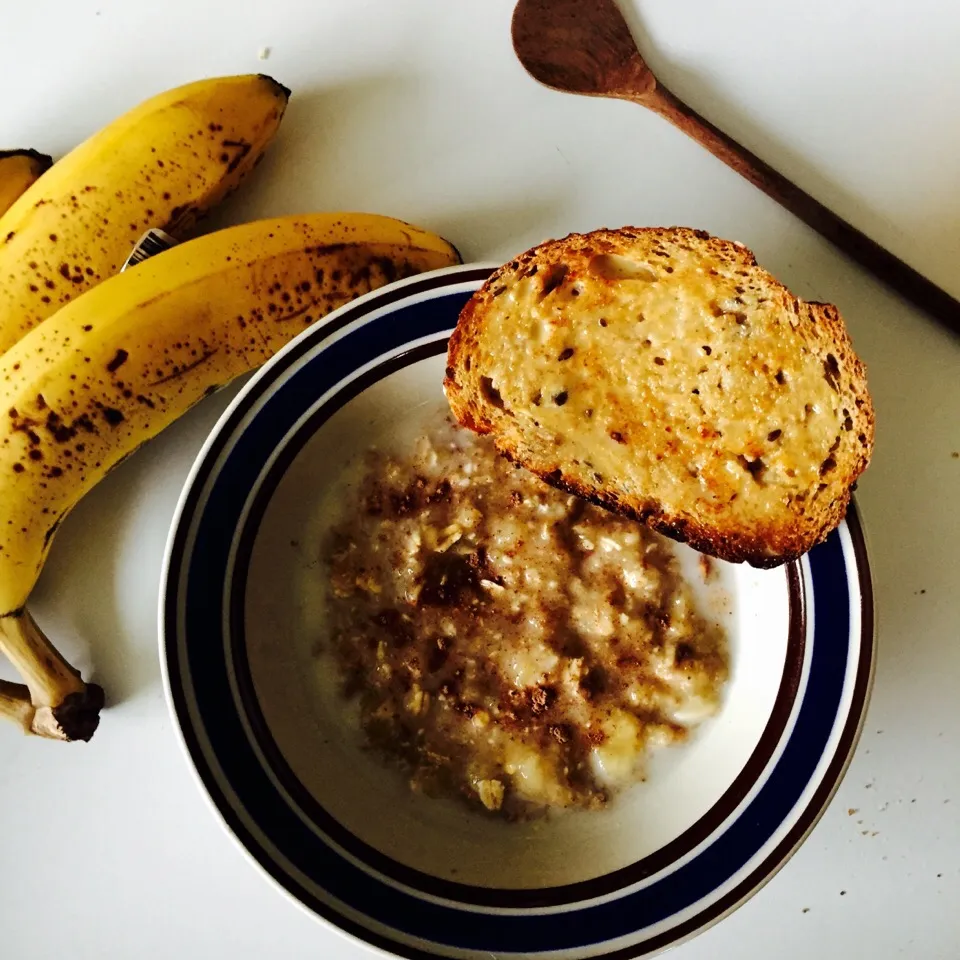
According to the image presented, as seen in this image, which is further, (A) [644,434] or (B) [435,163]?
(B) [435,163]

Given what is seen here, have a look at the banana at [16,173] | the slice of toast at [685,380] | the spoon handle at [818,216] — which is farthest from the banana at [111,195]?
the spoon handle at [818,216]

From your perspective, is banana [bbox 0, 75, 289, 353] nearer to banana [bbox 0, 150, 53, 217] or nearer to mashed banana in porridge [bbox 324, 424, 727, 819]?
banana [bbox 0, 150, 53, 217]

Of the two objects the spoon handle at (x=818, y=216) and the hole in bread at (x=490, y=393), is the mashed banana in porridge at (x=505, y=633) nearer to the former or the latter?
the hole in bread at (x=490, y=393)

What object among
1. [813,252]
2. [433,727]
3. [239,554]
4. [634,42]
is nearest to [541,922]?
[433,727]

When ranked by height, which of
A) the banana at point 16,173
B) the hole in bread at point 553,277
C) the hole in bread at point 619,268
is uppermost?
the banana at point 16,173

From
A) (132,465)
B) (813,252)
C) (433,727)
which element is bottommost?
(433,727)

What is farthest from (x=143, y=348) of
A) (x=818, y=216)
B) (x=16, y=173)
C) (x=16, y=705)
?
(x=818, y=216)

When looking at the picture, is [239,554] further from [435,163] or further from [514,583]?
[435,163]
